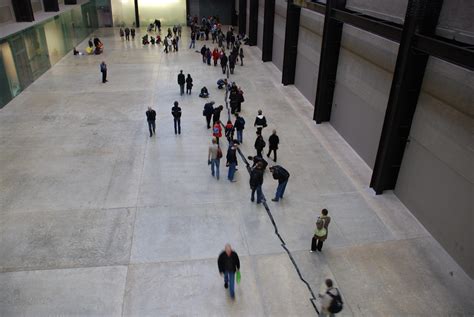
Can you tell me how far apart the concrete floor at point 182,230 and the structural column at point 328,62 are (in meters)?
0.87

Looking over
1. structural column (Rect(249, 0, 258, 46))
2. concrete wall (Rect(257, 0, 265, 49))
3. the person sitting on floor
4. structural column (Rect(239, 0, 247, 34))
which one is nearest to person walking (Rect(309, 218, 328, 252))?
the person sitting on floor

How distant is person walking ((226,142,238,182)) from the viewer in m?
11.0

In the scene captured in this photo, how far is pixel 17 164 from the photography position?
12250 millimetres

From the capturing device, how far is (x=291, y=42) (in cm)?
2033

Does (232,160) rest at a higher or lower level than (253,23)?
lower

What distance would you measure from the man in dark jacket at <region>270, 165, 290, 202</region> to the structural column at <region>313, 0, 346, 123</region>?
6.48 m

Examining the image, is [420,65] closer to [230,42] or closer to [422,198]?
[422,198]

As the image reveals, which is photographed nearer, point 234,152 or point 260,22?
point 234,152

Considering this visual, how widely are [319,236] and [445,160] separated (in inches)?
142

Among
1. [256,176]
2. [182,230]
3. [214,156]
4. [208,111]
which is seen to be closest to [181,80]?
[208,111]

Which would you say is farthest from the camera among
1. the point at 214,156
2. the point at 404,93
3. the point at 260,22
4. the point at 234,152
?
the point at 260,22

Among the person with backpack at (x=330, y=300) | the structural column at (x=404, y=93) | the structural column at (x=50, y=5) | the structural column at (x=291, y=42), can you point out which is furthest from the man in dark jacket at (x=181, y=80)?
the structural column at (x=50, y=5)

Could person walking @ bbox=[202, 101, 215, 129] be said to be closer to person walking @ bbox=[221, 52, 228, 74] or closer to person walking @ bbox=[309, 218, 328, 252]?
person walking @ bbox=[309, 218, 328, 252]

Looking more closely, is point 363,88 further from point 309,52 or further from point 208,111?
point 309,52
